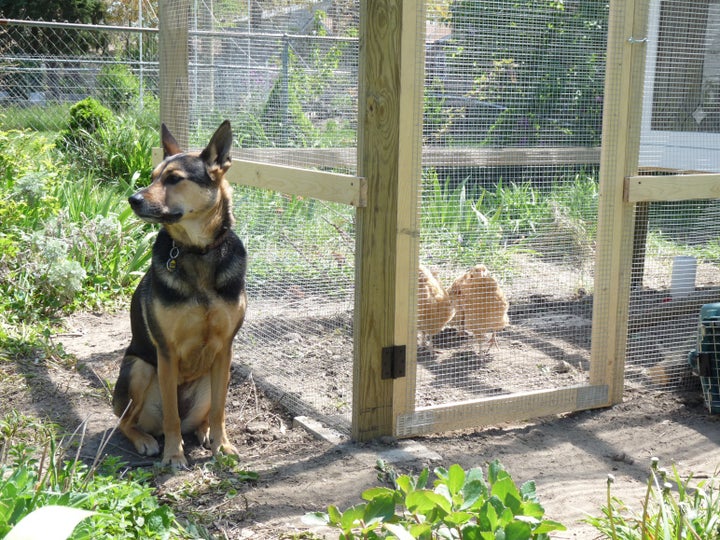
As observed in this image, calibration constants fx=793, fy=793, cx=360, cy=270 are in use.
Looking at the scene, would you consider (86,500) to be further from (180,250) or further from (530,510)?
(180,250)

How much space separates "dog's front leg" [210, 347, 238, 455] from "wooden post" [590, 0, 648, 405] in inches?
85.5

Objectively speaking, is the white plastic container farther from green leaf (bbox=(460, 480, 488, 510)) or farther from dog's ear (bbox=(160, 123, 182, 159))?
green leaf (bbox=(460, 480, 488, 510))

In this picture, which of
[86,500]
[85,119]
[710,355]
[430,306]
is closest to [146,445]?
[86,500]

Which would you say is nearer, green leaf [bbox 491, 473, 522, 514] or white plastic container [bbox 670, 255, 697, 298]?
green leaf [bbox 491, 473, 522, 514]

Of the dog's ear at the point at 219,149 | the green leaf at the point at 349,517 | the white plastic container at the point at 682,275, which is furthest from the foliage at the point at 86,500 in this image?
the white plastic container at the point at 682,275

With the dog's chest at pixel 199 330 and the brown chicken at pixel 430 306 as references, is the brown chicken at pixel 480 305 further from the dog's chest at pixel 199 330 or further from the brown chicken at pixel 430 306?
the dog's chest at pixel 199 330

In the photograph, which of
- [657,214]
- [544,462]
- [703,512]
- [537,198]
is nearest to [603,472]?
[544,462]

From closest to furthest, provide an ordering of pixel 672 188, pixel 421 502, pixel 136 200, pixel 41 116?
1. pixel 421 502
2. pixel 136 200
3. pixel 672 188
4. pixel 41 116

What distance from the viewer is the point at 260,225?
197 inches

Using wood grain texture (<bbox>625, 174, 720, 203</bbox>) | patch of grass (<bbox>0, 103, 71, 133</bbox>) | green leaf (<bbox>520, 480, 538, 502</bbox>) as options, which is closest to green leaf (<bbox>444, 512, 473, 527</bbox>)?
green leaf (<bbox>520, 480, 538, 502</bbox>)

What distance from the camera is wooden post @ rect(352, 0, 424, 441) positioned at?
3836mm

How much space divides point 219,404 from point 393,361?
943 millimetres

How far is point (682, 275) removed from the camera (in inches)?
204

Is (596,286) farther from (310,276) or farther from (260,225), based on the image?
(260,225)
